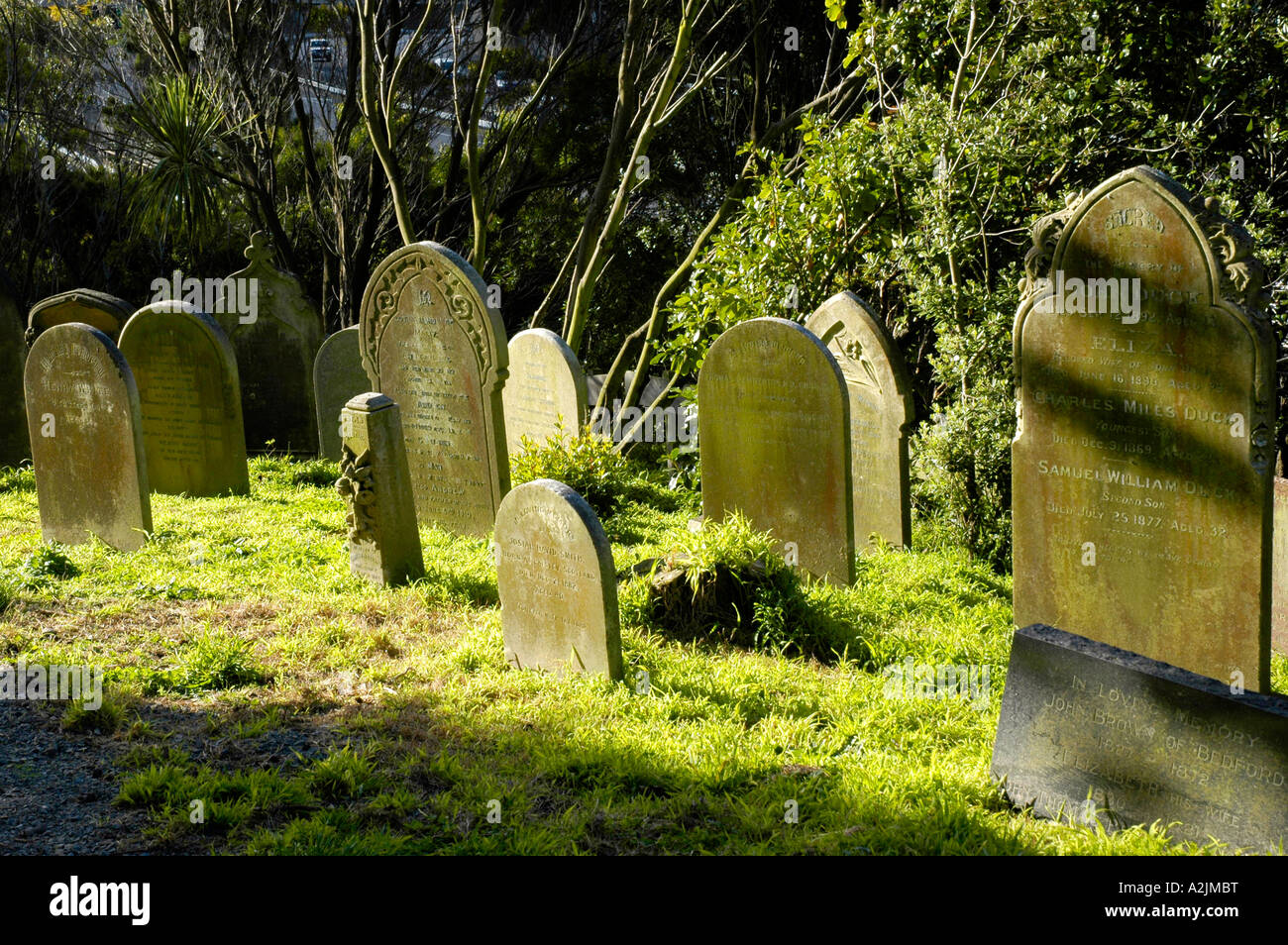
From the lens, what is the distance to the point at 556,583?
5102 millimetres

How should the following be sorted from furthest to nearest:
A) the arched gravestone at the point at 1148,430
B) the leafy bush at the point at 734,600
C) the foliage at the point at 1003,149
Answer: the foliage at the point at 1003,149 → the leafy bush at the point at 734,600 → the arched gravestone at the point at 1148,430

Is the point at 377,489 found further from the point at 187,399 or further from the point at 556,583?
the point at 187,399

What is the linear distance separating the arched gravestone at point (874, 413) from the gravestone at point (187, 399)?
4559 millimetres

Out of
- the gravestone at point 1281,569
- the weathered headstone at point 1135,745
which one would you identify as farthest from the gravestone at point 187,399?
the gravestone at point 1281,569

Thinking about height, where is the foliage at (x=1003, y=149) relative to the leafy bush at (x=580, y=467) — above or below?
above

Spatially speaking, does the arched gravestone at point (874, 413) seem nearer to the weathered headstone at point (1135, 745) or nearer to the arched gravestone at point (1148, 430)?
the arched gravestone at point (1148, 430)

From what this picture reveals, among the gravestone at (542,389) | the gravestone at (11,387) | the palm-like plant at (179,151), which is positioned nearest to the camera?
the gravestone at (542,389)

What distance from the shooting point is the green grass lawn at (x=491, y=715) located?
3848 millimetres

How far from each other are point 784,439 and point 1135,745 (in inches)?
123

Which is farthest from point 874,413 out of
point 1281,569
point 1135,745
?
point 1135,745

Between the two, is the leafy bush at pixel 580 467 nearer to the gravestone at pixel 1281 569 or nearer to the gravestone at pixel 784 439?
the gravestone at pixel 784 439

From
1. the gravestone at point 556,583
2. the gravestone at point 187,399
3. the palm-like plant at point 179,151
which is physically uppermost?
the palm-like plant at point 179,151

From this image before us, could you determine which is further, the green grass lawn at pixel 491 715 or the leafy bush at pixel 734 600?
the leafy bush at pixel 734 600
